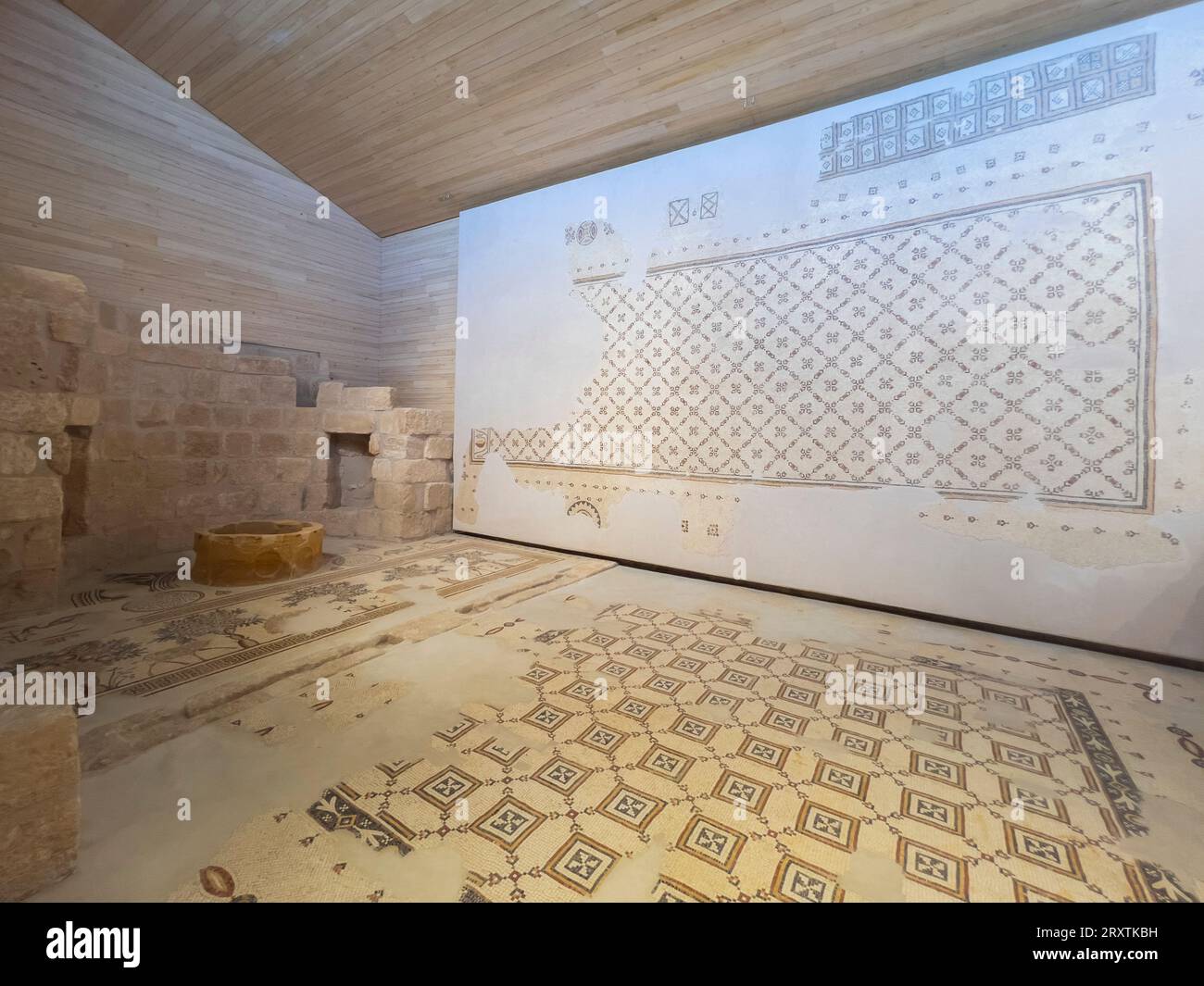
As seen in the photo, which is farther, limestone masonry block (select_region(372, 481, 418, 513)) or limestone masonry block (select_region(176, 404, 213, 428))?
limestone masonry block (select_region(372, 481, 418, 513))

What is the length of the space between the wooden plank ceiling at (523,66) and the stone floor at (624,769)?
3472mm

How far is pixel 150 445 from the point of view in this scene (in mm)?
4262

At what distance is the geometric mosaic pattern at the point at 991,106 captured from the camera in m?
2.81

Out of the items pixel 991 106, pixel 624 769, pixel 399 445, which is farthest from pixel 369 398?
pixel 991 106

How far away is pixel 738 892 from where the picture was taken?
1307 millimetres

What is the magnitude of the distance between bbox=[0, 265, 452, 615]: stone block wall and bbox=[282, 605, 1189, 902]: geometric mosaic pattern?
3007 millimetres

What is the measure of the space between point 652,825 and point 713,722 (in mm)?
651

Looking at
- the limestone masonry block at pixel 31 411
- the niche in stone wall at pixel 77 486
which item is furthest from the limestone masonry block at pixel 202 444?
the limestone masonry block at pixel 31 411

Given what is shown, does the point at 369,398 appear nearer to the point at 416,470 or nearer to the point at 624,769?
the point at 416,470

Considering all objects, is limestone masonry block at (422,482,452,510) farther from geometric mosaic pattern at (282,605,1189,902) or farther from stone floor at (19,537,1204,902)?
geometric mosaic pattern at (282,605,1189,902)

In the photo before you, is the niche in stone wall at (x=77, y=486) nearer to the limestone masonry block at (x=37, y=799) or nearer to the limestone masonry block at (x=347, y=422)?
the limestone masonry block at (x=347, y=422)

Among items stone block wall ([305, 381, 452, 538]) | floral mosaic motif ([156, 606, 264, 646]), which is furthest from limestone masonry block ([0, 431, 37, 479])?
stone block wall ([305, 381, 452, 538])

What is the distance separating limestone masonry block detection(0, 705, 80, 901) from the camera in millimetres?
1240
